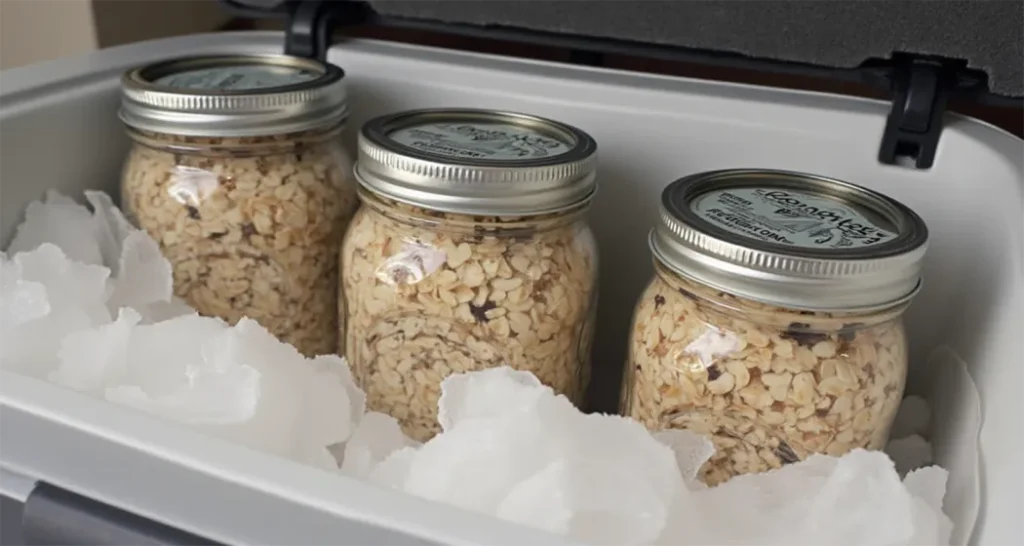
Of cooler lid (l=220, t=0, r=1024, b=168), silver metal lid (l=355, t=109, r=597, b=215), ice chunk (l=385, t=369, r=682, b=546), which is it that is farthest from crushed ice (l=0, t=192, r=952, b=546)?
cooler lid (l=220, t=0, r=1024, b=168)

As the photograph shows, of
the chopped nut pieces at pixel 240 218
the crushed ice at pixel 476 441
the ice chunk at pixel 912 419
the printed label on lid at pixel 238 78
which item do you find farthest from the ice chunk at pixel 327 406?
the ice chunk at pixel 912 419

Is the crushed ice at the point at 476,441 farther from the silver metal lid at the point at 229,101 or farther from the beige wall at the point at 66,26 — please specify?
the beige wall at the point at 66,26

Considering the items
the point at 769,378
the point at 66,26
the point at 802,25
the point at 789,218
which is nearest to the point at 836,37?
the point at 802,25

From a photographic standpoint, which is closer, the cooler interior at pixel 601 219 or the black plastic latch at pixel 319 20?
the cooler interior at pixel 601 219

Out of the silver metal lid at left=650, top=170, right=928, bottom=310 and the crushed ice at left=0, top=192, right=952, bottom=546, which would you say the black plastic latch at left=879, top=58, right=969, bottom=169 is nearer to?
the silver metal lid at left=650, top=170, right=928, bottom=310

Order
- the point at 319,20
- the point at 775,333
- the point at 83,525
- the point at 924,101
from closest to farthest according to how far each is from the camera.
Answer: the point at 83,525 < the point at 775,333 < the point at 924,101 < the point at 319,20

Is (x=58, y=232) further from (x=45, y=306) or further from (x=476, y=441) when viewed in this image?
(x=476, y=441)
